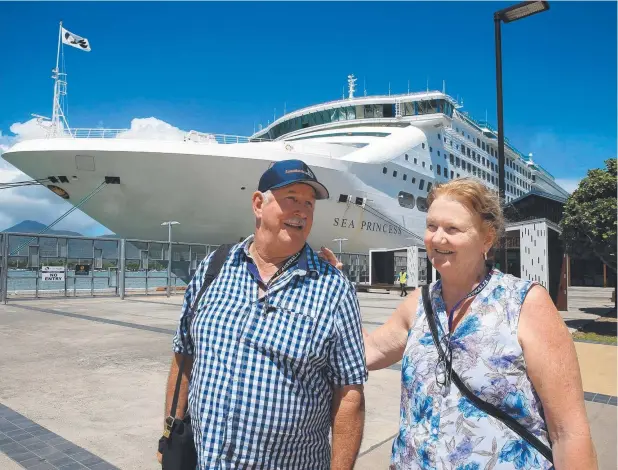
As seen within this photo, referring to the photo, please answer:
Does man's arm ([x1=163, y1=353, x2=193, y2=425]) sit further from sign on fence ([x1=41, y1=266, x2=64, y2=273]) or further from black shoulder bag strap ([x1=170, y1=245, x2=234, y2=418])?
sign on fence ([x1=41, y1=266, x2=64, y2=273])

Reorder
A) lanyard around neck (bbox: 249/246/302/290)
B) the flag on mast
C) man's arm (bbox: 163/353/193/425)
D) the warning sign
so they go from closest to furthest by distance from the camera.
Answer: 1. lanyard around neck (bbox: 249/246/302/290)
2. man's arm (bbox: 163/353/193/425)
3. the warning sign
4. the flag on mast

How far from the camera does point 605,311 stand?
13.5 metres

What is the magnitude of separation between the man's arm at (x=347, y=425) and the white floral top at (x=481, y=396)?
6.4 inches

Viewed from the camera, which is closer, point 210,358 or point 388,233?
point 210,358

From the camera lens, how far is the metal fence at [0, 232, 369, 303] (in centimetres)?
1504

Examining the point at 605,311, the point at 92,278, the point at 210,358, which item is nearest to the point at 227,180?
the point at 92,278

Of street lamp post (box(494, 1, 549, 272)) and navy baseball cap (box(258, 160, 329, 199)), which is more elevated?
street lamp post (box(494, 1, 549, 272))

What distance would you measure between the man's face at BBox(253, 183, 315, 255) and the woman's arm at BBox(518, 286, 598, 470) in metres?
0.81

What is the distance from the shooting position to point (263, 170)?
18500 millimetres

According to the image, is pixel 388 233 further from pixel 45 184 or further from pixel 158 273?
pixel 45 184

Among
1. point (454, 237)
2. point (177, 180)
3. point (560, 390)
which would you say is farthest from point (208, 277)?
point (177, 180)

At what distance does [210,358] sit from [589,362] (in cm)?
629

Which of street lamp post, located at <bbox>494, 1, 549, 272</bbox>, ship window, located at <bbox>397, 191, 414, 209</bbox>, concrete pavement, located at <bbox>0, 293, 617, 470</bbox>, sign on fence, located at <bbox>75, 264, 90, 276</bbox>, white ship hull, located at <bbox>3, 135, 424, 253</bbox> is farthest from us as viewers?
ship window, located at <bbox>397, 191, 414, 209</bbox>

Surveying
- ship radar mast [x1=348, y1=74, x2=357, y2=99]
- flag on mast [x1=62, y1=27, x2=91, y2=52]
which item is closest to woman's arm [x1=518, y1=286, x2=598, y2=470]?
flag on mast [x1=62, y1=27, x2=91, y2=52]
